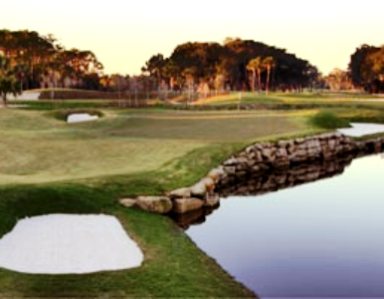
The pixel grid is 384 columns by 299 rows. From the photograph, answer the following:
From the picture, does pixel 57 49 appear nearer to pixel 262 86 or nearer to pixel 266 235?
pixel 262 86

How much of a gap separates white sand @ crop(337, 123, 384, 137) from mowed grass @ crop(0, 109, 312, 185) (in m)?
3.91

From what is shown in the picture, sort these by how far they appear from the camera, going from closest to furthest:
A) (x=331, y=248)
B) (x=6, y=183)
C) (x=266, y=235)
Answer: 1. (x=331, y=248)
2. (x=266, y=235)
3. (x=6, y=183)

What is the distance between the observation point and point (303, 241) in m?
20.2

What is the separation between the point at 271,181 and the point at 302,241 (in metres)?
13.3

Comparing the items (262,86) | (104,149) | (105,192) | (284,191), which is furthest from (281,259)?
(262,86)

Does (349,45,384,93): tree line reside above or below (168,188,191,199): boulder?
above

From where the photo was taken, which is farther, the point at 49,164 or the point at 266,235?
the point at 49,164

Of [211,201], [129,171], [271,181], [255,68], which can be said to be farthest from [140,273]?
[255,68]

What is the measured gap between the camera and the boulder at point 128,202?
21881mm

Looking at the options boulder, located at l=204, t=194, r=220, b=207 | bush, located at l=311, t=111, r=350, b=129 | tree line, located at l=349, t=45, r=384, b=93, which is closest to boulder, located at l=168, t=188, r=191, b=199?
boulder, located at l=204, t=194, r=220, b=207

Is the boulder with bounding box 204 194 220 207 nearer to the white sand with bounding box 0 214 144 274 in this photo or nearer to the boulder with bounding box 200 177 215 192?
the boulder with bounding box 200 177 215 192

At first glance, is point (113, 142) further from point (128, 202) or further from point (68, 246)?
point (68, 246)

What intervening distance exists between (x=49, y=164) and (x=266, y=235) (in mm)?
12498

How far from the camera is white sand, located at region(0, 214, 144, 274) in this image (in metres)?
15.2
